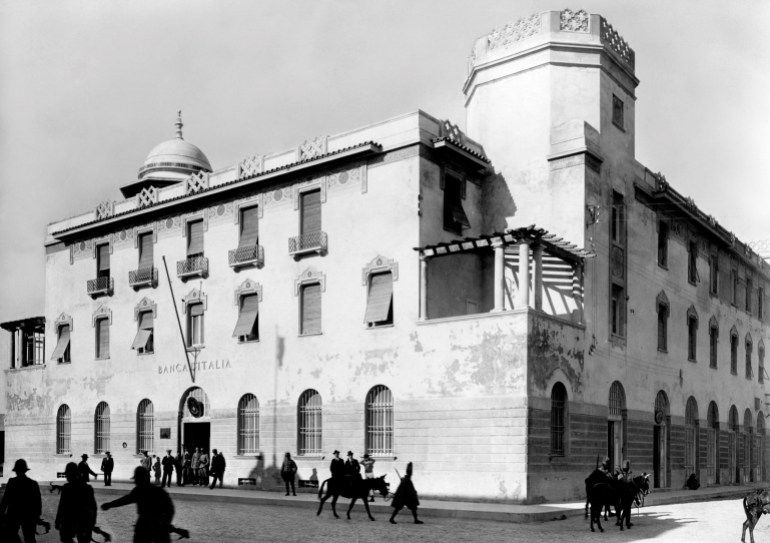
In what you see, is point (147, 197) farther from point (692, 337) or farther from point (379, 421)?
point (692, 337)

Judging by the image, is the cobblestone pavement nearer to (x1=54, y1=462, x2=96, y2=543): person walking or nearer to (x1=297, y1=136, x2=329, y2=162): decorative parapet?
(x1=54, y1=462, x2=96, y2=543): person walking

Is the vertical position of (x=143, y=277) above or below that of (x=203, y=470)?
above

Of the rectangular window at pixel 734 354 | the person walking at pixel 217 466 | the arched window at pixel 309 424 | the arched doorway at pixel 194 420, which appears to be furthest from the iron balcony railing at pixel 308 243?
the rectangular window at pixel 734 354

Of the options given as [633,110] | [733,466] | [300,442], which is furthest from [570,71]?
[733,466]

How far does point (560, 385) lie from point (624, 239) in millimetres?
7673

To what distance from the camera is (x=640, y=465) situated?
33719 mm

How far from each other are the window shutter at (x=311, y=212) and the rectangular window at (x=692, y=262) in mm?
17341

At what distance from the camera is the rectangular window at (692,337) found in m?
39.7

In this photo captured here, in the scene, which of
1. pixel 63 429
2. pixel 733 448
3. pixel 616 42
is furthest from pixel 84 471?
pixel 733 448

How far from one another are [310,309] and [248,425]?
16.4ft

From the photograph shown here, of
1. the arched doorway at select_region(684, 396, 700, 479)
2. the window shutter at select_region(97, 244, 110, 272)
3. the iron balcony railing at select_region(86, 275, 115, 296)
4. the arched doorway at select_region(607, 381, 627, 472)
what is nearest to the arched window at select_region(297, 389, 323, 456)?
the arched doorway at select_region(607, 381, 627, 472)

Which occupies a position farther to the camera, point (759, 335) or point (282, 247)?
point (759, 335)

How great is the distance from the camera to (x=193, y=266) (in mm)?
35750

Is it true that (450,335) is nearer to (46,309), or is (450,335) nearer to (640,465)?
(640,465)
